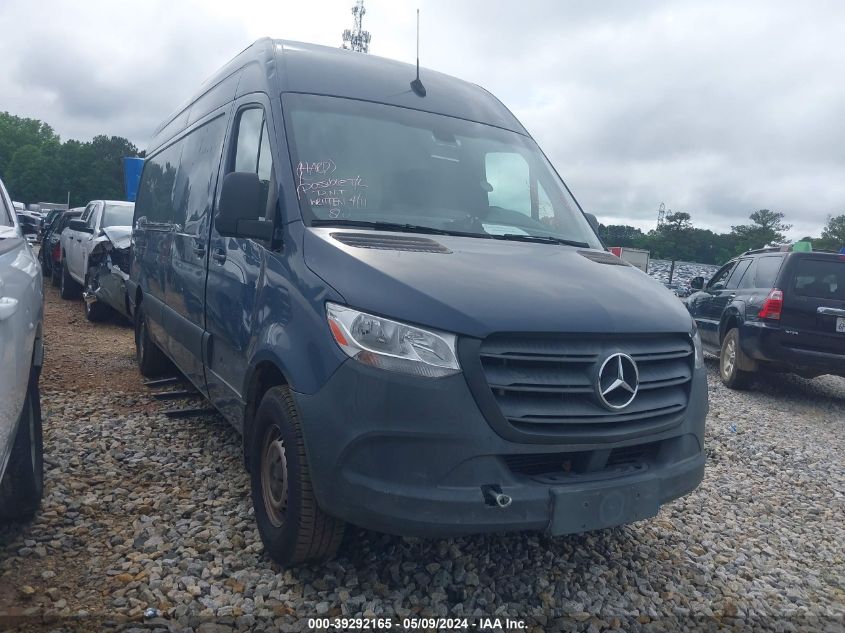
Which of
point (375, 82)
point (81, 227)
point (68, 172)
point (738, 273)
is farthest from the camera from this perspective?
point (68, 172)

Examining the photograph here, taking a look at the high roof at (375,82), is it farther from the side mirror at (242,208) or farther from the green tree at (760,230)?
the green tree at (760,230)

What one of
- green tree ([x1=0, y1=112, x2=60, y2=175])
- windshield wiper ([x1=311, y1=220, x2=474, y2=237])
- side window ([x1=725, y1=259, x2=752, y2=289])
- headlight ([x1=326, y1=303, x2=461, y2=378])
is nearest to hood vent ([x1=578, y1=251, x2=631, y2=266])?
Result: windshield wiper ([x1=311, y1=220, x2=474, y2=237])

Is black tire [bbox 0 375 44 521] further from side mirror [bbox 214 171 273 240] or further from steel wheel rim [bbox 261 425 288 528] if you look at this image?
side mirror [bbox 214 171 273 240]

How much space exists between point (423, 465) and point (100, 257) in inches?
314

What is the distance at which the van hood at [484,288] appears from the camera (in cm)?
249

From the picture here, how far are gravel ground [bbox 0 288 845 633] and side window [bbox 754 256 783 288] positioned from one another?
153 inches

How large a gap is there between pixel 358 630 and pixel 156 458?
7.37 feet

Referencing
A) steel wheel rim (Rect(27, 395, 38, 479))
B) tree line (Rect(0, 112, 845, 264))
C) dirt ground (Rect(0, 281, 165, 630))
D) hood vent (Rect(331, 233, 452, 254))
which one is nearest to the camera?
dirt ground (Rect(0, 281, 165, 630))

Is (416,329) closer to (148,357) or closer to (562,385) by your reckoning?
(562,385)

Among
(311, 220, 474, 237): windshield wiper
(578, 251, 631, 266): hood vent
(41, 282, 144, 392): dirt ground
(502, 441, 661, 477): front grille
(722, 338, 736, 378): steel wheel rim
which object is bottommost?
(41, 282, 144, 392): dirt ground

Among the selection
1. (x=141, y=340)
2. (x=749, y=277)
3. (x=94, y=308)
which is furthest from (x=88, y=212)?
(x=749, y=277)

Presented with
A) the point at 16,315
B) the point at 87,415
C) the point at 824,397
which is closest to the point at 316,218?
the point at 16,315

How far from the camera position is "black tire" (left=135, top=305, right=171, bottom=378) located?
6125 millimetres

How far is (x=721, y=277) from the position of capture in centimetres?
1006
